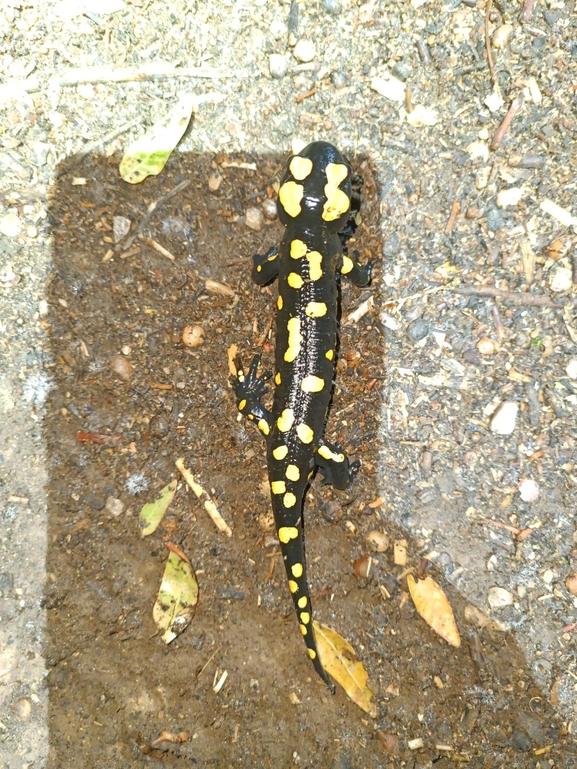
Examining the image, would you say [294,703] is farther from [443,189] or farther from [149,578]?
[443,189]

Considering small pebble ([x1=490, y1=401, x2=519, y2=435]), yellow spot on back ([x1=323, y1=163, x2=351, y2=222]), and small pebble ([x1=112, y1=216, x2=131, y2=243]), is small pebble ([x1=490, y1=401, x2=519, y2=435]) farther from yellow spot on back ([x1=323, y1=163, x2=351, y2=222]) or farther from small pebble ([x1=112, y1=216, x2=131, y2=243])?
small pebble ([x1=112, y1=216, x2=131, y2=243])

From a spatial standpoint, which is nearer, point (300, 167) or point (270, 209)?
point (300, 167)

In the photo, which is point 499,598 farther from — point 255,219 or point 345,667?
point 255,219

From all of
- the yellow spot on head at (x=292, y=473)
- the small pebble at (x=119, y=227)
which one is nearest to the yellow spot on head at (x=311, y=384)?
the yellow spot on head at (x=292, y=473)

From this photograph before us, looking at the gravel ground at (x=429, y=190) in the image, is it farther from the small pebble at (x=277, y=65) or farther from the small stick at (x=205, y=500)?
the small stick at (x=205, y=500)

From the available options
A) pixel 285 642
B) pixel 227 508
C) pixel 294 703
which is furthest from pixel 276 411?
pixel 294 703

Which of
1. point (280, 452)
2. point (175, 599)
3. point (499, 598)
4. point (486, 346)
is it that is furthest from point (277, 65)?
point (499, 598)
